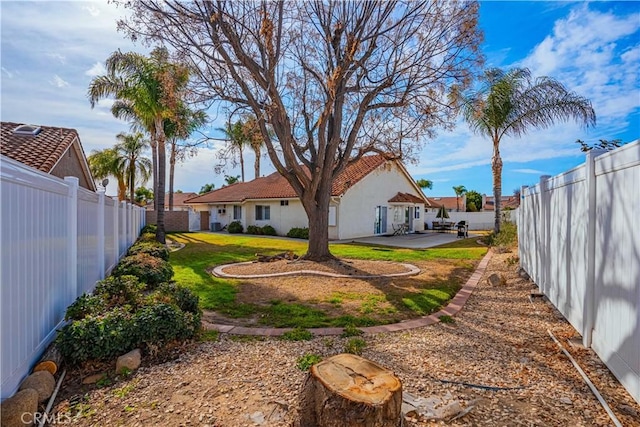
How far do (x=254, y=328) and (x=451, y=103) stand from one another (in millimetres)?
10100

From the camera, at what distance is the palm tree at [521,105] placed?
17578mm

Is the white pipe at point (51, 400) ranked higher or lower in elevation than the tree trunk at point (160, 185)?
lower

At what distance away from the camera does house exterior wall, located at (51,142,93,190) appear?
45.8 ft

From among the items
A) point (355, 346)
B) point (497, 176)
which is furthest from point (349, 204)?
point (355, 346)

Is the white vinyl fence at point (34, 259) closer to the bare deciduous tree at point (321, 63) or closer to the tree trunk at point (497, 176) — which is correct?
the bare deciduous tree at point (321, 63)

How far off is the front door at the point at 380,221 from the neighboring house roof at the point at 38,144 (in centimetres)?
1858

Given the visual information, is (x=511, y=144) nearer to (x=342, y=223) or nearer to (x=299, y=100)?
(x=342, y=223)

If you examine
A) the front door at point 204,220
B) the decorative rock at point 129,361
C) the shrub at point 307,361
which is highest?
the front door at point 204,220

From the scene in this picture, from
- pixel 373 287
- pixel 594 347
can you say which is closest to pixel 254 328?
pixel 373 287

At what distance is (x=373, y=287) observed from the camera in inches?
344

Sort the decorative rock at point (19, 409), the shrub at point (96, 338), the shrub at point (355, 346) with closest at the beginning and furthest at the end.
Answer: the decorative rock at point (19, 409), the shrub at point (96, 338), the shrub at point (355, 346)

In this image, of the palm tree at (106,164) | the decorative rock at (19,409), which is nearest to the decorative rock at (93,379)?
the decorative rock at (19,409)

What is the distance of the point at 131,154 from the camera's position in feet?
115

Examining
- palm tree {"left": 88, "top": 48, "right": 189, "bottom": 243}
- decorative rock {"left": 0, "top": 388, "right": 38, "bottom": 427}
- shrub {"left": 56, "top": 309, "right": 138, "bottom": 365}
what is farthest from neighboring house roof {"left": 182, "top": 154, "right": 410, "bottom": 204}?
decorative rock {"left": 0, "top": 388, "right": 38, "bottom": 427}
